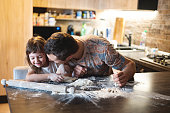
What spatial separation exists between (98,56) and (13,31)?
1643mm

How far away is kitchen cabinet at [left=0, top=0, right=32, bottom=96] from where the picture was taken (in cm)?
271

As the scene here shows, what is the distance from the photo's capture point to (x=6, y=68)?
2.83 m

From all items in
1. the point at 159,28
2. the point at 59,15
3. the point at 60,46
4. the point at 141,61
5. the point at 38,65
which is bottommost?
the point at 141,61

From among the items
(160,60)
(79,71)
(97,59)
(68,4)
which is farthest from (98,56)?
(68,4)

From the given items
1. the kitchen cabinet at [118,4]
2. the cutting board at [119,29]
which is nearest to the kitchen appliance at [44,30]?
the kitchen cabinet at [118,4]

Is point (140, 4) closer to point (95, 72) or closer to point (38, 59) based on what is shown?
point (95, 72)

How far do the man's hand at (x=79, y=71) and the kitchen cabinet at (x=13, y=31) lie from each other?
1.54 meters

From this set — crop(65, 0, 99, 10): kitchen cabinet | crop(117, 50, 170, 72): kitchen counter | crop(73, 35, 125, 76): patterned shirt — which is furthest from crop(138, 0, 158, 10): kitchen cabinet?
crop(73, 35, 125, 76): patterned shirt

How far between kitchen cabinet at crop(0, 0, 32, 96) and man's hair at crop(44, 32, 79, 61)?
1.65 m

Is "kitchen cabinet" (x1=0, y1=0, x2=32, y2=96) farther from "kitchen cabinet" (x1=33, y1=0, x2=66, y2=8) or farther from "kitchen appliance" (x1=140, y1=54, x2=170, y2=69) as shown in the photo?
"kitchen appliance" (x1=140, y1=54, x2=170, y2=69)

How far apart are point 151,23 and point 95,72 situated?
187 centimetres

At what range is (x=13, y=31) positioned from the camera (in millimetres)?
2777

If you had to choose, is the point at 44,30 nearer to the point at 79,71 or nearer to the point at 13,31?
the point at 13,31

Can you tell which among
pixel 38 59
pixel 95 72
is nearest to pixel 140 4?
pixel 95 72
